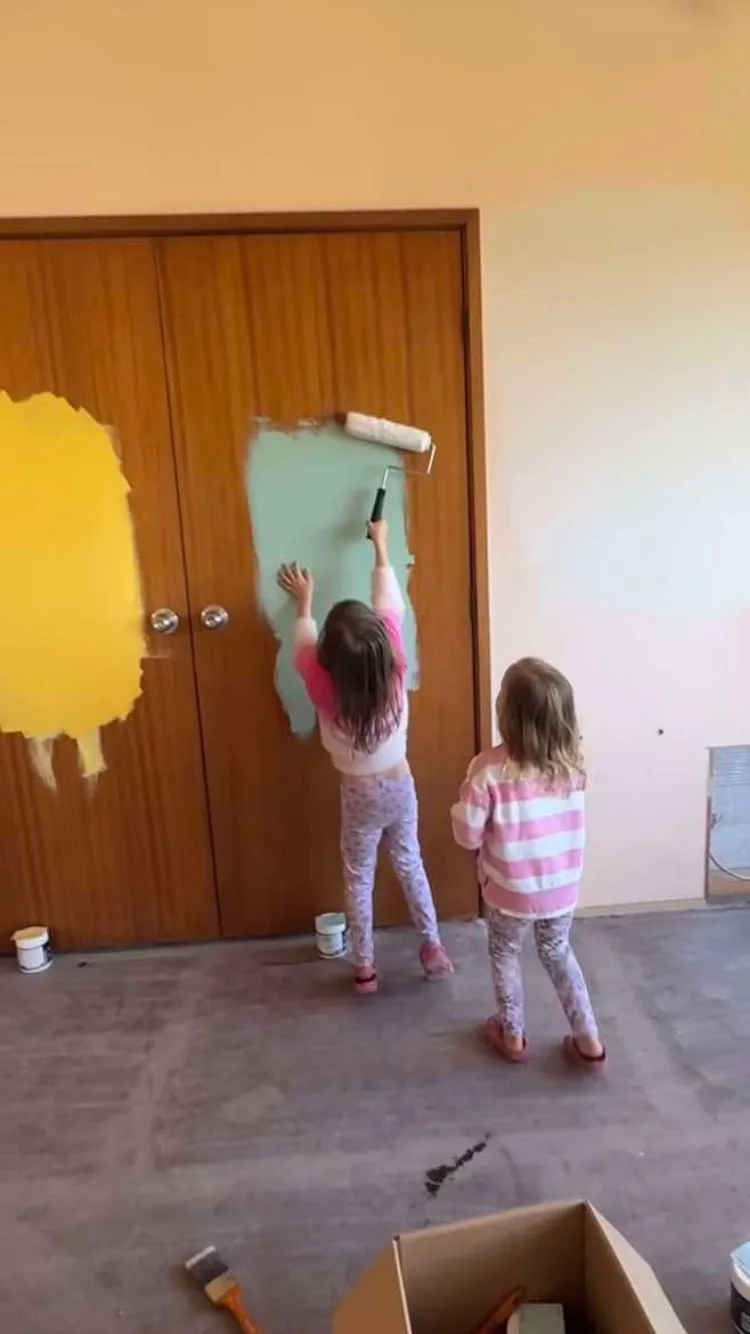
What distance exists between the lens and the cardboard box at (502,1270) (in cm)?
129

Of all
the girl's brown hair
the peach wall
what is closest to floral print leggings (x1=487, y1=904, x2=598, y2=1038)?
the girl's brown hair

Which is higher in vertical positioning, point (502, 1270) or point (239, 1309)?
point (502, 1270)

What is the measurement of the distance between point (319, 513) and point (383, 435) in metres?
0.25

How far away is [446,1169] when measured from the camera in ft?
6.24

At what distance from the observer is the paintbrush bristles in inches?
65.0

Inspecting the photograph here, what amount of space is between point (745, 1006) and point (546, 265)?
181 cm

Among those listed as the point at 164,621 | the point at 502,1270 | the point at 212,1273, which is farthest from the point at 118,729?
the point at 502,1270

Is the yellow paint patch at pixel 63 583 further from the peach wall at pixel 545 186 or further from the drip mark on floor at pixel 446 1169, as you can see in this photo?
the drip mark on floor at pixel 446 1169

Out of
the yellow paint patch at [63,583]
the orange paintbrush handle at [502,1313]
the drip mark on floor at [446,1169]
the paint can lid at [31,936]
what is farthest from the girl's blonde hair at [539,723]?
the paint can lid at [31,936]

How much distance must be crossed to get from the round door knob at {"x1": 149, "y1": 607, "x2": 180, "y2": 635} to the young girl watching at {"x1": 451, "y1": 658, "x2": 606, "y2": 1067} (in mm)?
904

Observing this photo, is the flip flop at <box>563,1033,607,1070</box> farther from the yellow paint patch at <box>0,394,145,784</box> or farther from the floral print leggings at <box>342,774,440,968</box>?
the yellow paint patch at <box>0,394,145,784</box>

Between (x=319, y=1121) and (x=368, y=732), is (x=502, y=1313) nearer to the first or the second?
(x=319, y=1121)

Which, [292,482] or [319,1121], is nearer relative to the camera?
[319,1121]

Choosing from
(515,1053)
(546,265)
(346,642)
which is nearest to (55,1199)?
(515,1053)
